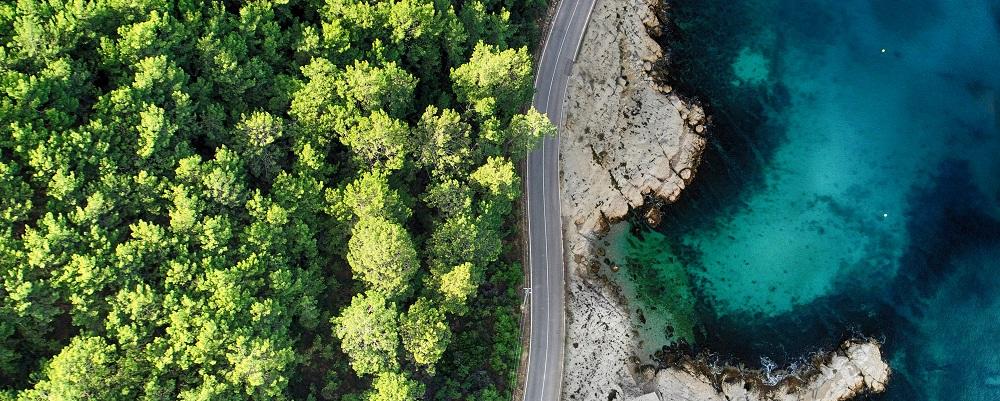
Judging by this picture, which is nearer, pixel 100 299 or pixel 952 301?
pixel 100 299

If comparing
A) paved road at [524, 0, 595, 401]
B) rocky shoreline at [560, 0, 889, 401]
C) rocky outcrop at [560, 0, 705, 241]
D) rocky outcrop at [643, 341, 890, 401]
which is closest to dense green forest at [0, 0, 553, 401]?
paved road at [524, 0, 595, 401]

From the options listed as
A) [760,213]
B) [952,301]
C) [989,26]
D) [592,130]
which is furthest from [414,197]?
[989,26]

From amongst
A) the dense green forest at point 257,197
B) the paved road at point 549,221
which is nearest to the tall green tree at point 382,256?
the dense green forest at point 257,197

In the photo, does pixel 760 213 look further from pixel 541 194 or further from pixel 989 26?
pixel 989 26

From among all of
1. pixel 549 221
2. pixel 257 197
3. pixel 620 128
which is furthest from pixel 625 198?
pixel 257 197

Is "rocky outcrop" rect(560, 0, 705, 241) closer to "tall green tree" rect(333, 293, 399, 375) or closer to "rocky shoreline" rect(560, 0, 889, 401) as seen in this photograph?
"rocky shoreline" rect(560, 0, 889, 401)

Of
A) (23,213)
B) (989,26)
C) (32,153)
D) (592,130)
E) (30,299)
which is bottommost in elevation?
(30,299)

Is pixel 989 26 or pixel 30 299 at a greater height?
pixel 989 26

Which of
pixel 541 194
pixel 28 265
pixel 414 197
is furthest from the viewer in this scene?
pixel 541 194
